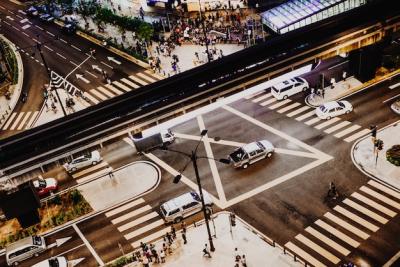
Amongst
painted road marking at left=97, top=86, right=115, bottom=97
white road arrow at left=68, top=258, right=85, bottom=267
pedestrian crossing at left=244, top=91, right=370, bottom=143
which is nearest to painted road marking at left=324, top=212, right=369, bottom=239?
pedestrian crossing at left=244, top=91, right=370, bottom=143

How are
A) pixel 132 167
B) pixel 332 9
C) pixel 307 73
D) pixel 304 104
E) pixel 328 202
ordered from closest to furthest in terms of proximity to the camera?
pixel 328 202, pixel 132 167, pixel 304 104, pixel 307 73, pixel 332 9

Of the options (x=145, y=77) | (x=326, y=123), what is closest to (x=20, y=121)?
(x=145, y=77)

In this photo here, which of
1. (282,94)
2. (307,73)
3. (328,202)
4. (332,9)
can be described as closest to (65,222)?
(328,202)

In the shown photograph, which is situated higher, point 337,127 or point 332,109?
point 332,109

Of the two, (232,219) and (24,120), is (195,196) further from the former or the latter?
(24,120)

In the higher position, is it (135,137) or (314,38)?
(314,38)

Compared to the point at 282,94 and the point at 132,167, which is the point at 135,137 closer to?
the point at 132,167

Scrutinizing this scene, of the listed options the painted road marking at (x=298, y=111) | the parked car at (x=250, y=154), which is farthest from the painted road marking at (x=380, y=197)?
the painted road marking at (x=298, y=111)

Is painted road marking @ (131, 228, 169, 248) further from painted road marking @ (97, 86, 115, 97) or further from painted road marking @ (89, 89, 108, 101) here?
painted road marking @ (97, 86, 115, 97)
